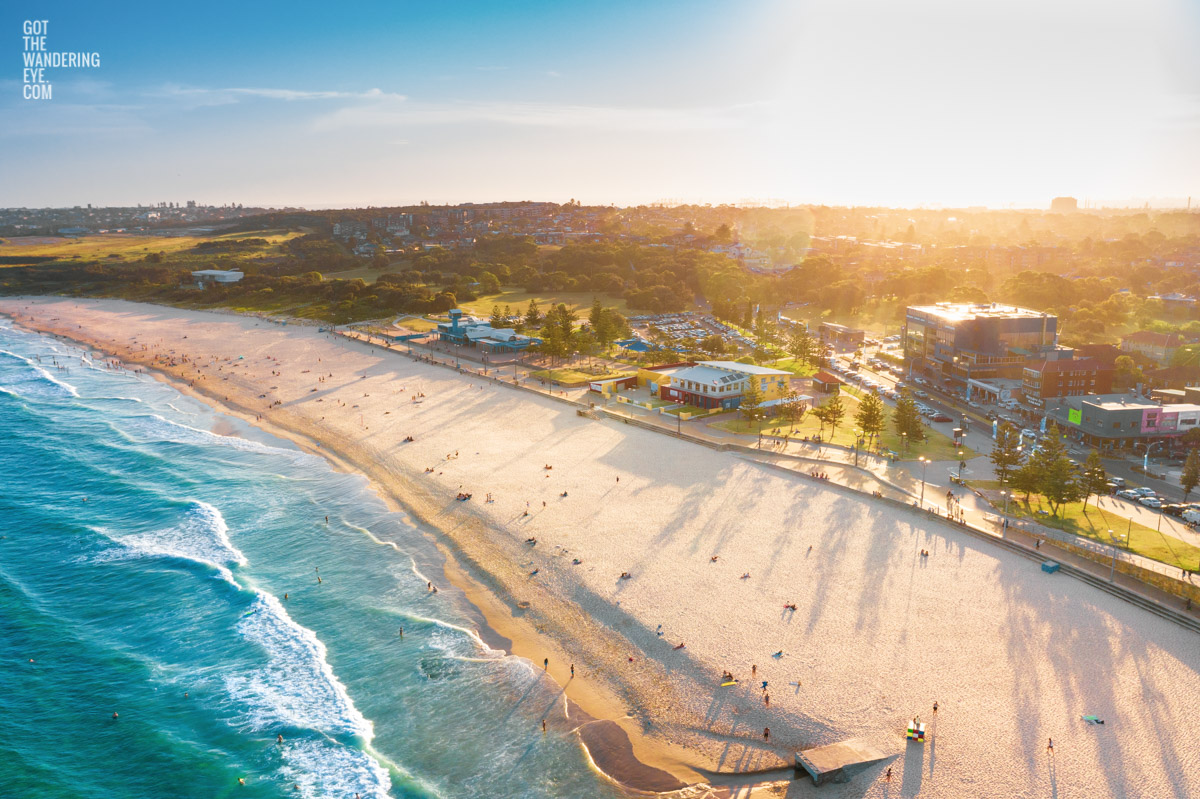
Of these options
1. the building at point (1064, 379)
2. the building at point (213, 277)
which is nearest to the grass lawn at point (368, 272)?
the building at point (213, 277)

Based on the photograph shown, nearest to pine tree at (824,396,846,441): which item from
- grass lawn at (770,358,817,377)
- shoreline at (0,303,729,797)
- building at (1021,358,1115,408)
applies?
grass lawn at (770,358,817,377)

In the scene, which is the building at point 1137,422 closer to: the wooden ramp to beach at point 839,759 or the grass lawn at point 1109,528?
the grass lawn at point 1109,528

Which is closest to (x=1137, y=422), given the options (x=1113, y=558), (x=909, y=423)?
(x=909, y=423)

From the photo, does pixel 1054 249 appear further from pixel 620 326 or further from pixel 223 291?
pixel 223 291

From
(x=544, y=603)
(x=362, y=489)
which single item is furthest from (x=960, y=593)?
(x=362, y=489)

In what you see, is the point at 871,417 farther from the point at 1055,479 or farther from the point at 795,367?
the point at 795,367

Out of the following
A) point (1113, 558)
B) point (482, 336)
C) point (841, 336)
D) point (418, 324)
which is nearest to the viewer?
point (1113, 558)

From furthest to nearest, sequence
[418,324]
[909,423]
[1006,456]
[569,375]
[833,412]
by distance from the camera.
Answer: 1. [418,324]
2. [569,375]
3. [833,412]
4. [909,423]
5. [1006,456]
